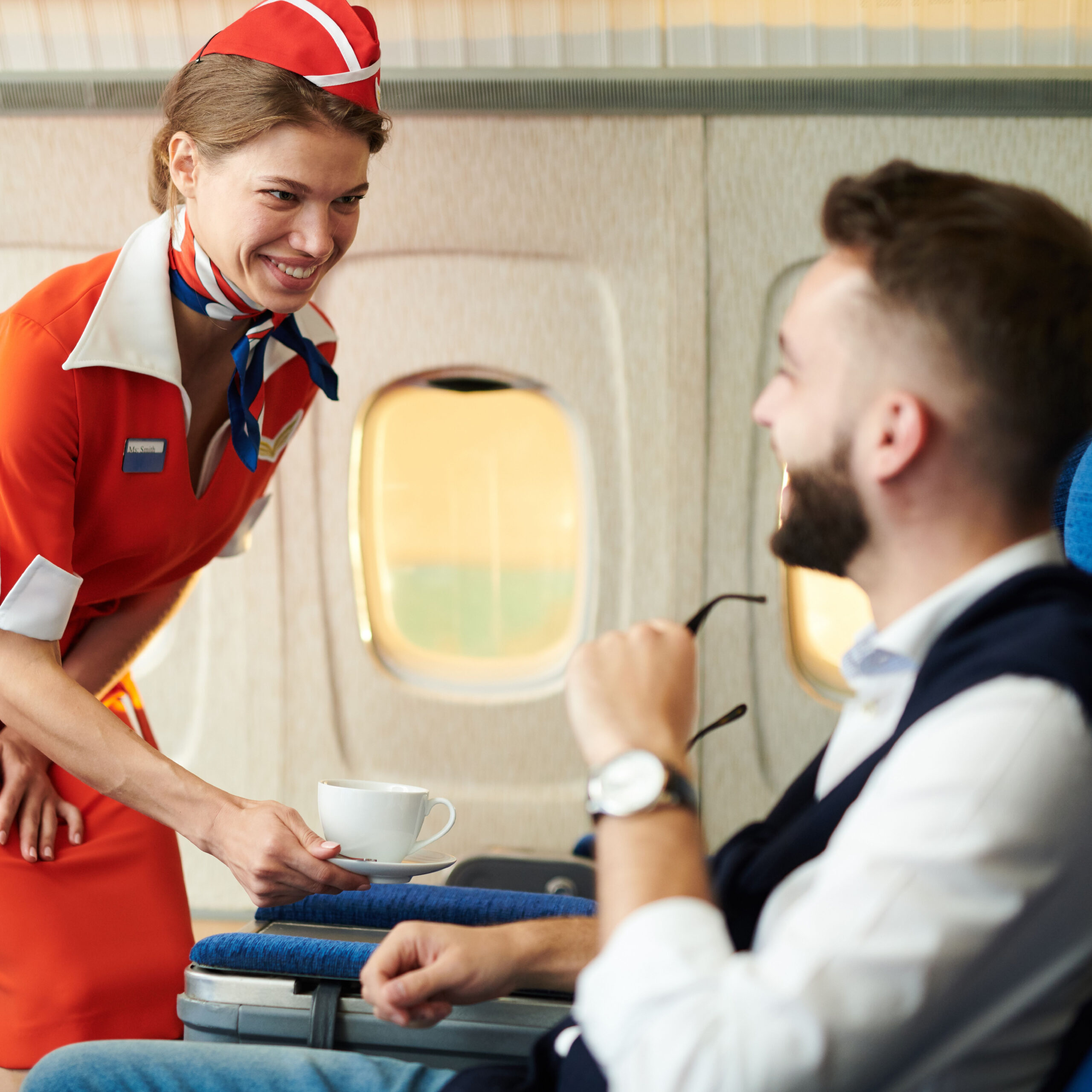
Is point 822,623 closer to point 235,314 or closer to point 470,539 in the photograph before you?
point 470,539

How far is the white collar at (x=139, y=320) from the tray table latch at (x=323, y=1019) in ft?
2.89

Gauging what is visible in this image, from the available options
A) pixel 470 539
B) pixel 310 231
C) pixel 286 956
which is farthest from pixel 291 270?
pixel 470 539

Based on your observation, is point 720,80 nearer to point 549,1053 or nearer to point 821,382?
point 821,382

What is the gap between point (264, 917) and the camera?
1.25 m

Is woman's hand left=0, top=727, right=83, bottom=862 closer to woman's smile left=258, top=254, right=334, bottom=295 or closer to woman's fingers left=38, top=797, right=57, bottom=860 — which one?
woman's fingers left=38, top=797, right=57, bottom=860

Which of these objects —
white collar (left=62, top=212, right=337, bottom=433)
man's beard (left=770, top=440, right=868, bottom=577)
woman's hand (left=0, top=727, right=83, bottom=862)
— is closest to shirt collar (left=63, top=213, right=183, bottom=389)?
white collar (left=62, top=212, right=337, bottom=433)

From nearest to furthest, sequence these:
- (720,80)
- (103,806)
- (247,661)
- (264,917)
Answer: (264,917) → (103,806) → (720,80) → (247,661)

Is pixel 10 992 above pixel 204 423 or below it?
below

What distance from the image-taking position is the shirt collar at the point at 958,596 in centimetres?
80

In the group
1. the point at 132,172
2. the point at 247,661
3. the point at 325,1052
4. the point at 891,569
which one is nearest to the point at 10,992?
the point at 325,1052

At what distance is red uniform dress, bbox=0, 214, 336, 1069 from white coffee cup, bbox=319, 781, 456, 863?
19.9 inches

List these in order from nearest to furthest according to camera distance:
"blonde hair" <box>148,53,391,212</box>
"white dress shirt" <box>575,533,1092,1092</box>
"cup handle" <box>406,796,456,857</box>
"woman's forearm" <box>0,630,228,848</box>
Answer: "white dress shirt" <box>575,533,1092,1092</box>, "cup handle" <box>406,796,456,857</box>, "woman's forearm" <box>0,630,228,848</box>, "blonde hair" <box>148,53,391,212</box>

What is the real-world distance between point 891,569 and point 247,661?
259 centimetres

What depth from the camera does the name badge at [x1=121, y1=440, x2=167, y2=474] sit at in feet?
4.95
